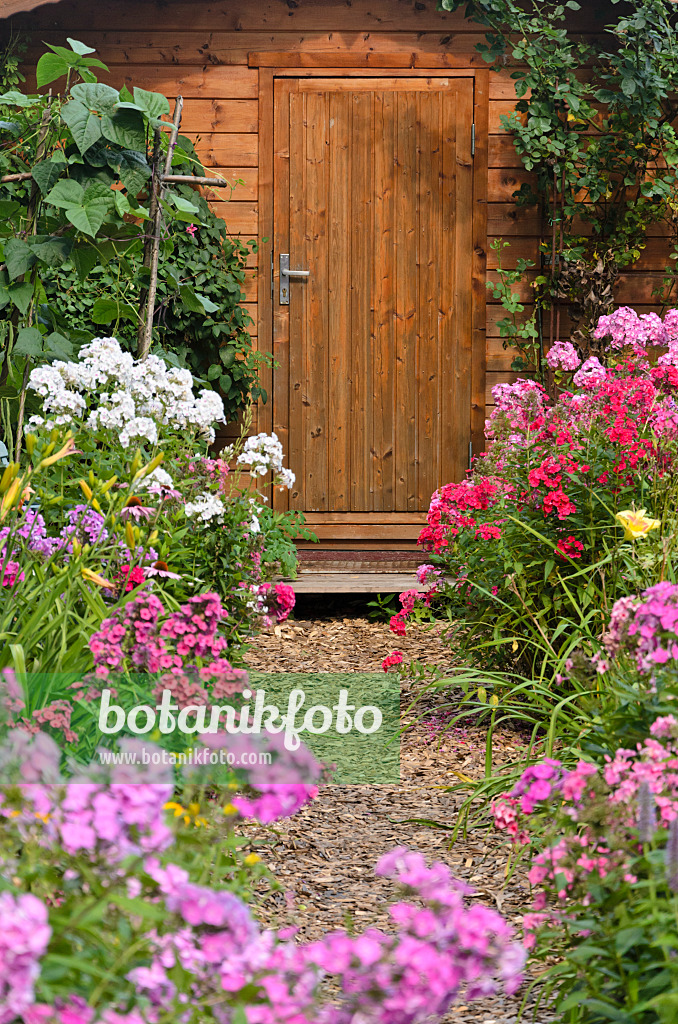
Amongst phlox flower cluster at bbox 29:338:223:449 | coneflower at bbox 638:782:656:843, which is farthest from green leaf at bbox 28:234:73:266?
coneflower at bbox 638:782:656:843

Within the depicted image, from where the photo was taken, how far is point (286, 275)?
484 cm

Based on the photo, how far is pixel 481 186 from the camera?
4.82 metres

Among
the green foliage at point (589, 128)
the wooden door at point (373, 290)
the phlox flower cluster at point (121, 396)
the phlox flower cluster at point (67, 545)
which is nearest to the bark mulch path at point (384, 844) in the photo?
the phlox flower cluster at point (67, 545)

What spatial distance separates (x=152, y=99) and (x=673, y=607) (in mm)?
2058

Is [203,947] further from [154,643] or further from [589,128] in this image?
[589,128]

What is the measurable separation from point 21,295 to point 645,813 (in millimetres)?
2187

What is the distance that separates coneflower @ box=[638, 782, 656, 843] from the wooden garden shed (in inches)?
148

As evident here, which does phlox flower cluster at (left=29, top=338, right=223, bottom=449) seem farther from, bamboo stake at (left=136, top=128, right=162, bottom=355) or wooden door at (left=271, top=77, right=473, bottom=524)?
wooden door at (left=271, top=77, right=473, bottom=524)

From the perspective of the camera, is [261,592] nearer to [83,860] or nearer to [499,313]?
[83,860]

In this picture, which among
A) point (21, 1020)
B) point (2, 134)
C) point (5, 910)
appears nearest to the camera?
point (5, 910)

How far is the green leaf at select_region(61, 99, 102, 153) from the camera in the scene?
8.35 ft

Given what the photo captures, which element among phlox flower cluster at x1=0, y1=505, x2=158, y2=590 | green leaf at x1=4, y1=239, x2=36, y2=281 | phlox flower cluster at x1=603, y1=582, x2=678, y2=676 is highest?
green leaf at x1=4, y1=239, x2=36, y2=281

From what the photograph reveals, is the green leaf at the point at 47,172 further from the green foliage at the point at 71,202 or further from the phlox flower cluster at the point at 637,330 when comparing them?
the phlox flower cluster at the point at 637,330

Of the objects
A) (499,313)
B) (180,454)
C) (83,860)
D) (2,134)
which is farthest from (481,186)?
(83,860)
